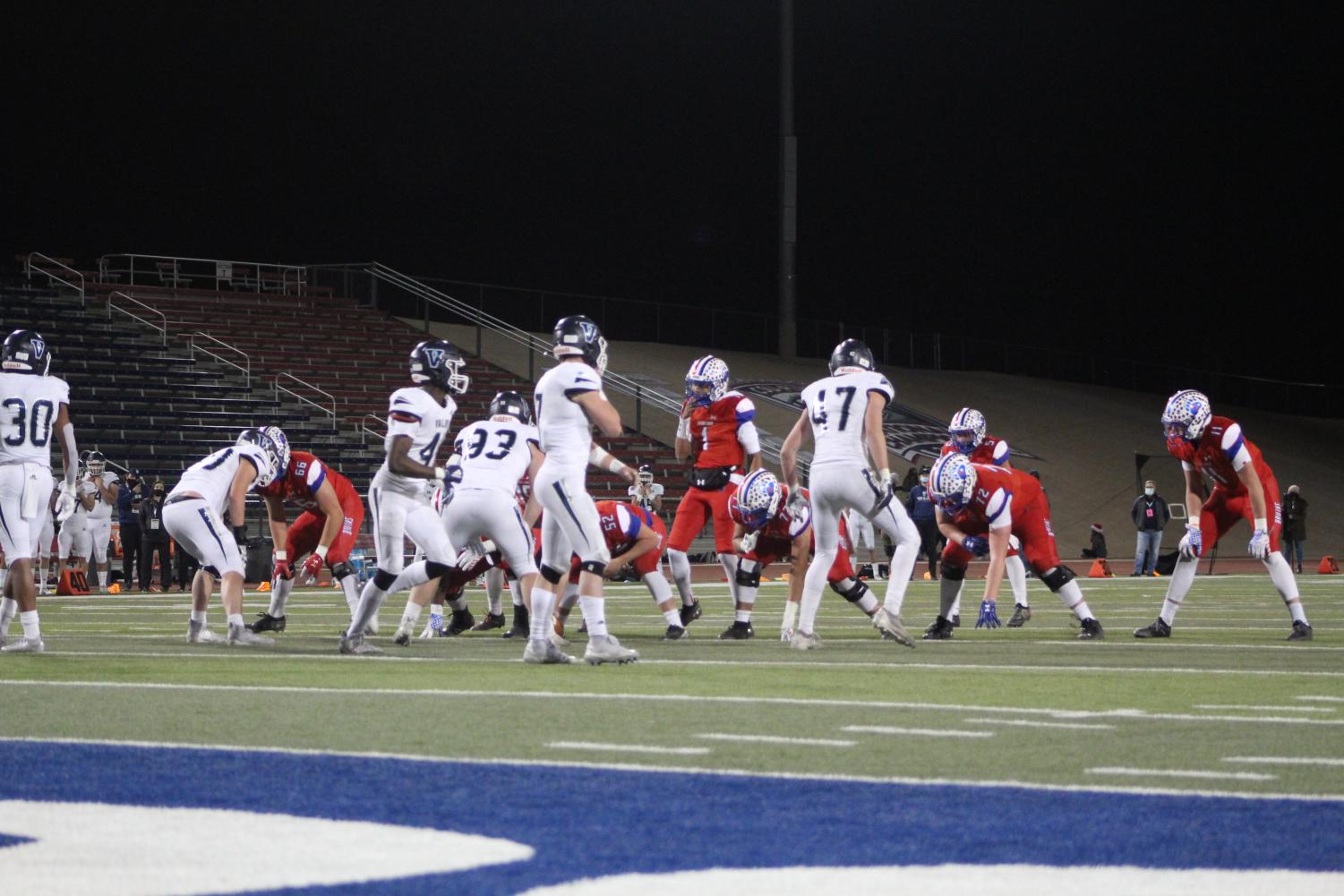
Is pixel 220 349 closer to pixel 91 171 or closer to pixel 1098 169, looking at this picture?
pixel 91 171

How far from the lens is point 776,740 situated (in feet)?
19.3

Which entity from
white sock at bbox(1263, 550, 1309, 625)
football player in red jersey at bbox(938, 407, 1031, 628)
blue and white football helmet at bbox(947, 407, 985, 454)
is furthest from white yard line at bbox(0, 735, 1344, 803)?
blue and white football helmet at bbox(947, 407, 985, 454)

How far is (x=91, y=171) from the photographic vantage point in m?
36.6

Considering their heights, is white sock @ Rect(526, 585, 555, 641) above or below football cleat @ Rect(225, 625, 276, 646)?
above

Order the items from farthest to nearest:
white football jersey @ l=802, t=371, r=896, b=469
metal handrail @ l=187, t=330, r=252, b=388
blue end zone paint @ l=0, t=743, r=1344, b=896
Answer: metal handrail @ l=187, t=330, r=252, b=388 → white football jersey @ l=802, t=371, r=896, b=469 → blue end zone paint @ l=0, t=743, r=1344, b=896

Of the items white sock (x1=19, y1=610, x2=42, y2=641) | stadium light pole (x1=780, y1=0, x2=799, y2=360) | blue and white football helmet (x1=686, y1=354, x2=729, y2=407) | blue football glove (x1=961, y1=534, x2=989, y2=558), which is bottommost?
white sock (x1=19, y1=610, x2=42, y2=641)

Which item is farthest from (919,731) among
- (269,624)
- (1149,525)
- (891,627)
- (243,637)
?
(1149,525)

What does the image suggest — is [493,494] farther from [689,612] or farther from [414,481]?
[689,612]

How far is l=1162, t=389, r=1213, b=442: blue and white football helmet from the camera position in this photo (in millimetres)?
12031

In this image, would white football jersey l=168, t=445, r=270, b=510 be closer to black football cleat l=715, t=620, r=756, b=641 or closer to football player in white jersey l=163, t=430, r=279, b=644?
football player in white jersey l=163, t=430, r=279, b=644

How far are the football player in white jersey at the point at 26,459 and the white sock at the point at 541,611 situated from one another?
3104mm

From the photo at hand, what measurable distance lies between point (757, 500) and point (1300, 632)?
3.84 metres

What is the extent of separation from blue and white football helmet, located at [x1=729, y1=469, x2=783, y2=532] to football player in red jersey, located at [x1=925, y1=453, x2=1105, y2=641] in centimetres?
122

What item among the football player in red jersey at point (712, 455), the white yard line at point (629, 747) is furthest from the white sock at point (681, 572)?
the white yard line at point (629, 747)
